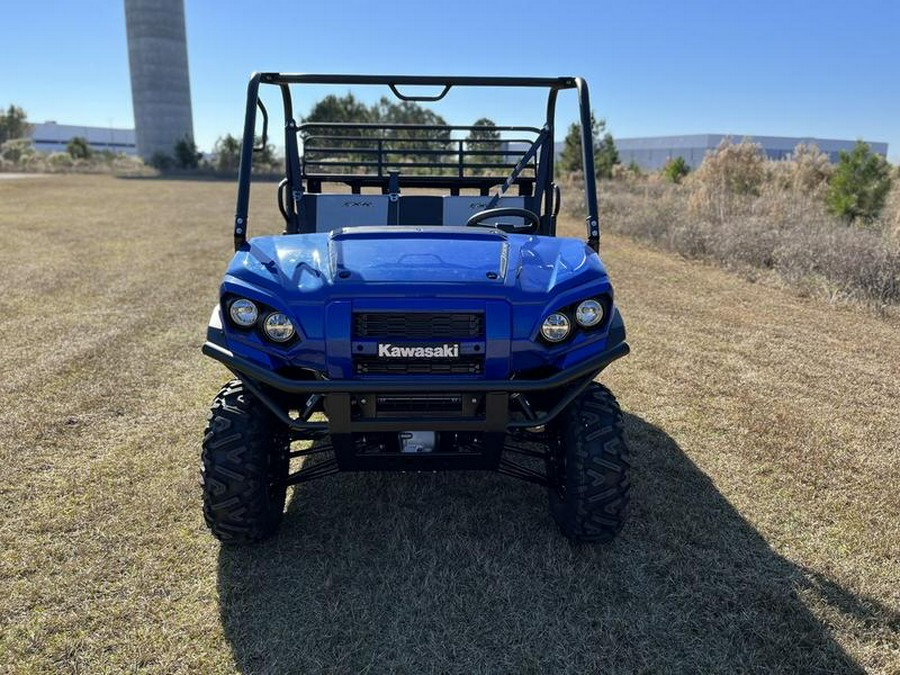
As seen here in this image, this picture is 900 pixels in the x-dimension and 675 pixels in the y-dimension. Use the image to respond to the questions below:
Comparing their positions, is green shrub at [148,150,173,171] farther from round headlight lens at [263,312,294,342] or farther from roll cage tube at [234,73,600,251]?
round headlight lens at [263,312,294,342]

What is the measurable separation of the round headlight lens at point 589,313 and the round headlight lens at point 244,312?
118 centimetres

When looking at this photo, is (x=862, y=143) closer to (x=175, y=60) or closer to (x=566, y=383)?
(x=566, y=383)

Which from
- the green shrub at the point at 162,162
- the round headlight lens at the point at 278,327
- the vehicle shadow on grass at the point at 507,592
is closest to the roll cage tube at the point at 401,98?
the round headlight lens at the point at 278,327

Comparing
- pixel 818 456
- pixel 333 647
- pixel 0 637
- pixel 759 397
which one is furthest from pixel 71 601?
pixel 759 397

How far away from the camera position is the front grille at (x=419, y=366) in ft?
7.59

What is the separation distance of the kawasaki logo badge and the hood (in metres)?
0.20

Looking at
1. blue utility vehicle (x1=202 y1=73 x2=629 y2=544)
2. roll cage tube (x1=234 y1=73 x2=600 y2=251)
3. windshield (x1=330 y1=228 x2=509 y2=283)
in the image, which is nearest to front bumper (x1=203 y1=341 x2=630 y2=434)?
blue utility vehicle (x1=202 y1=73 x2=629 y2=544)

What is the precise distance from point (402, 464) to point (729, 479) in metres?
1.95

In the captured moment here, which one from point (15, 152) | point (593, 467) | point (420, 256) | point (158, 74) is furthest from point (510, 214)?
point (158, 74)

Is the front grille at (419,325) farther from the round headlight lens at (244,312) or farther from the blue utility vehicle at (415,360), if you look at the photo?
the round headlight lens at (244,312)

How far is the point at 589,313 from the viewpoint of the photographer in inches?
95.7

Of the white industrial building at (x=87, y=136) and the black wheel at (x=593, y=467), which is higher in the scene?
the white industrial building at (x=87, y=136)

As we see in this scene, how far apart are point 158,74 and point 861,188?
5743 cm

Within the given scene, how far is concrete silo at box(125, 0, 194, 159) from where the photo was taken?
53500 millimetres
